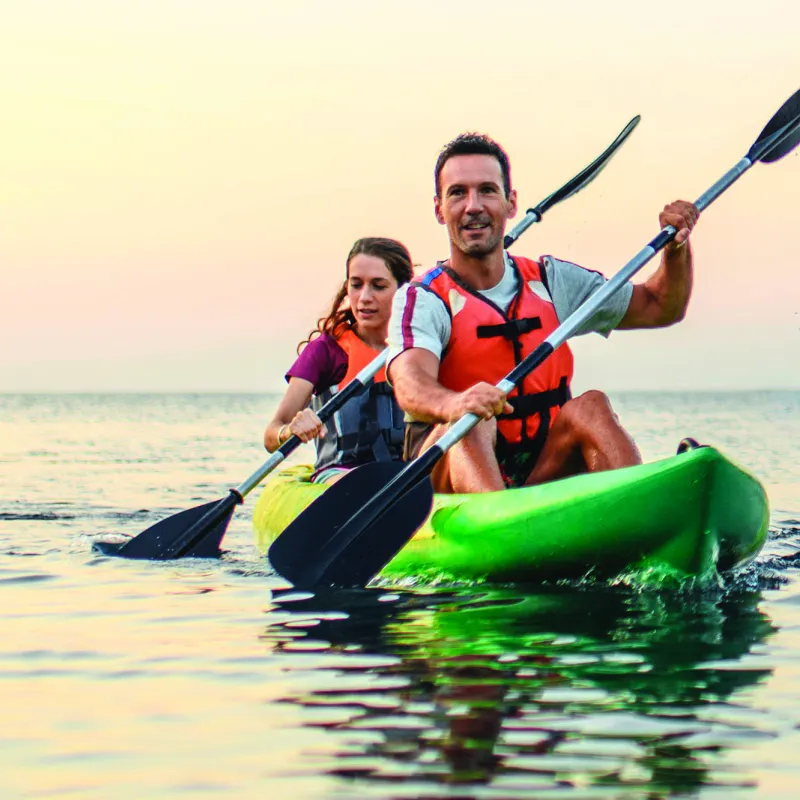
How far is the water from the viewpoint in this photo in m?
2.35

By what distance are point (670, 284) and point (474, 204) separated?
2.76 feet

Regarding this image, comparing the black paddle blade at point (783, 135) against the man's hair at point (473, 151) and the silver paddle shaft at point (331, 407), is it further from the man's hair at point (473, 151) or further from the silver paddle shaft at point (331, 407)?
the silver paddle shaft at point (331, 407)

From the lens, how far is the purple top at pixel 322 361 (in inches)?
251

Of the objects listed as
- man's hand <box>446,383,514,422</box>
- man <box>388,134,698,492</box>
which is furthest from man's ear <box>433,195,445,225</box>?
man's hand <box>446,383,514,422</box>

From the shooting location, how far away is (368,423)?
6188 millimetres

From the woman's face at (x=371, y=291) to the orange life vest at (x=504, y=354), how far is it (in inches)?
49.9

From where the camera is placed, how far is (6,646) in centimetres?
369

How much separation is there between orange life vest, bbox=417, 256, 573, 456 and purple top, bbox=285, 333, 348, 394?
5.22 feet

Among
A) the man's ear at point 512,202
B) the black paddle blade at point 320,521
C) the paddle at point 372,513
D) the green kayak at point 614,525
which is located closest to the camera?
the green kayak at point 614,525

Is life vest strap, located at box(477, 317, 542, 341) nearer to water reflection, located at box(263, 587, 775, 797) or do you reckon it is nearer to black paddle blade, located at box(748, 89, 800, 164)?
water reflection, located at box(263, 587, 775, 797)

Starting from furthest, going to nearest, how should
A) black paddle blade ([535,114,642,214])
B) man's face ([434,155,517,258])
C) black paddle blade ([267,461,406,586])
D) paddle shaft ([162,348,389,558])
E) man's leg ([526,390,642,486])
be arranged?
black paddle blade ([535,114,642,214]) → paddle shaft ([162,348,389,558]) → man's face ([434,155,517,258]) → black paddle blade ([267,461,406,586]) → man's leg ([526,390,642,486])

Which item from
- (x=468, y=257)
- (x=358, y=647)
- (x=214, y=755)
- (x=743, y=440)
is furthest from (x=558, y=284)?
(x=743, y=440)

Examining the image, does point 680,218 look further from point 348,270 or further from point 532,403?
point 348,270

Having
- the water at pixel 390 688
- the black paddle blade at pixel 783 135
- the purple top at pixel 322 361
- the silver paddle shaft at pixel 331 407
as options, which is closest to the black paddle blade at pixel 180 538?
the silver paddle shaft at pixel 331 407
